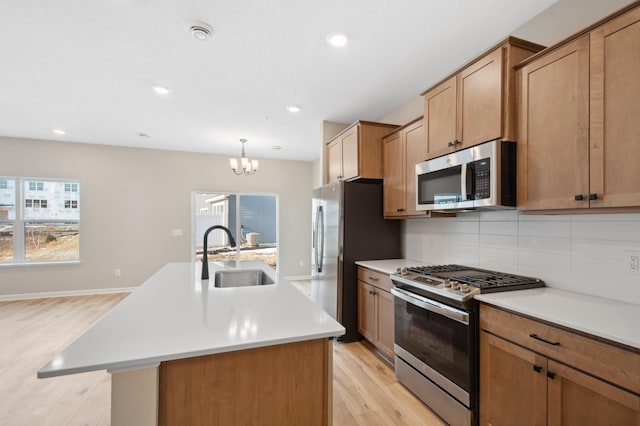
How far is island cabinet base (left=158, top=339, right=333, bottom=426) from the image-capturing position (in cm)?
103

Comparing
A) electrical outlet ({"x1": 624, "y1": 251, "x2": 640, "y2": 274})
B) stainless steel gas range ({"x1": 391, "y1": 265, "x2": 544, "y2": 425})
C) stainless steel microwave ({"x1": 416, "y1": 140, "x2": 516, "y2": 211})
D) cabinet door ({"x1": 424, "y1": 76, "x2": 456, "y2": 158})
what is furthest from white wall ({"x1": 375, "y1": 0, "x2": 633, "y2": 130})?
stainless steel gas range ({"x1": 391, "y1": 265, "x2": 544, "y2": 425})

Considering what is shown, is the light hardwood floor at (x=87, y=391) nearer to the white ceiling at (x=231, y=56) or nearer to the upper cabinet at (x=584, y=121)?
the upper cabinet at (x=584, y=121)

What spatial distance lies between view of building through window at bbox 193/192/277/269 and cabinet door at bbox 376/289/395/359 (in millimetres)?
3787

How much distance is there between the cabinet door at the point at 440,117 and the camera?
214cm

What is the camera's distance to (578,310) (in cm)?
137

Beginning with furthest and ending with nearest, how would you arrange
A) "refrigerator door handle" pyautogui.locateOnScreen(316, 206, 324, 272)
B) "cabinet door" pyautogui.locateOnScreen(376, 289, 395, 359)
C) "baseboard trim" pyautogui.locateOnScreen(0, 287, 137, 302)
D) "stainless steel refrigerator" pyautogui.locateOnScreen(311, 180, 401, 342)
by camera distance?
1. "baseboard trim" pyautogui.locateOnScreen(0, 287, 137, 302)
2. "refrigerator door handle" pyautogui.locateOnScreen(316, 206, 324, 272)
3. "stainless steel refrigerator" pyautogui.locateOnScreen(311, 180, 401, 342)
4. "cabinet door" pyautogui.locateOnScreen(376, 289, 395, 359)

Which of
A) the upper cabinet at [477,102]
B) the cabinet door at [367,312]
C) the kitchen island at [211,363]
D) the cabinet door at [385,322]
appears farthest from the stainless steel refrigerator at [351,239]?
the kitchen island at [211,363]

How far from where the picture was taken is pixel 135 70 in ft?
8.46

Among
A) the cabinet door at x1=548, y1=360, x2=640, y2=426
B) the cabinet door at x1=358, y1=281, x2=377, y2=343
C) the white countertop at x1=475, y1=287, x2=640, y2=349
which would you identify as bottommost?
the cabinet door at x1=358, y1=281, x2=377, y2=343

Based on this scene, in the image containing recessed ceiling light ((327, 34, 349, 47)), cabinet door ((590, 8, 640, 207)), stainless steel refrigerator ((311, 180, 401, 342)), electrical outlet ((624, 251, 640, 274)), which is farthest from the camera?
stainless steel refrigerator ((311, 180, 401, 342))

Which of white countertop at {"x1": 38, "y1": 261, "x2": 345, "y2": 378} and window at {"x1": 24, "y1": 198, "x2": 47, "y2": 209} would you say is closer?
white countertop at {"x1": 38, "y1": 261, "x2": 345, "y2": 378}

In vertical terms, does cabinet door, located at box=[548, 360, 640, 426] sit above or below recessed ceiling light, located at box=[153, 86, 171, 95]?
below

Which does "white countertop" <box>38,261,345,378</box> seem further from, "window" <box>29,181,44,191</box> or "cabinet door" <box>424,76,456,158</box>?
"window" <box>29,181,44,191</box>

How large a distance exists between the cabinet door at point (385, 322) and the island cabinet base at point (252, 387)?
1.45 meters
